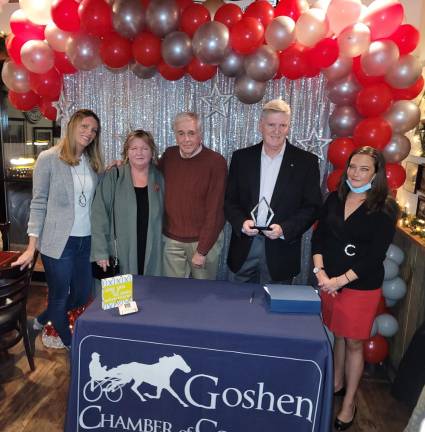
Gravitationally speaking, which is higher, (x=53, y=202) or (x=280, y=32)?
(x=280, y=32)

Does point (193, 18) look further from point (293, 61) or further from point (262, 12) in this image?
point (293, 61)

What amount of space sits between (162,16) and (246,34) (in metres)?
0.51

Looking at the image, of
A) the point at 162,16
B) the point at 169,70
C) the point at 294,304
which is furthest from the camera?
the point at 169,70

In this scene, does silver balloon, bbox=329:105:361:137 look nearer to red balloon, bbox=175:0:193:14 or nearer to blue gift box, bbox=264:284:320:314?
red balloon, bbox=175:0:193:14

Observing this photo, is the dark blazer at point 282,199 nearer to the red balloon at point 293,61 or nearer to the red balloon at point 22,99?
the red balloon at point 293,61

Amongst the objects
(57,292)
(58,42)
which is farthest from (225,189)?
(58,42)

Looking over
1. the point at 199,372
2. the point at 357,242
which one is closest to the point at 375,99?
the point at 357,242

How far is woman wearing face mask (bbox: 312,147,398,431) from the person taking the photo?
1.83 m

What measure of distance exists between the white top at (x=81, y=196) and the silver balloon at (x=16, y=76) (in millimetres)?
940

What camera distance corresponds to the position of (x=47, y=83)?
2818mm

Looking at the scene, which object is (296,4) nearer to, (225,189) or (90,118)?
(225,189)

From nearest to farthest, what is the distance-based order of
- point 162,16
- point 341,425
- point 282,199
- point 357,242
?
1. point 357,242
2. point 341,425
3. point 282,199
4. point 162,16

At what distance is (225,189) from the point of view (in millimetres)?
2270

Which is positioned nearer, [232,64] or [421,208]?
[232,64]
